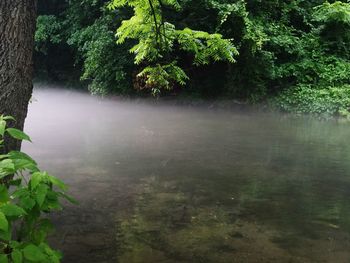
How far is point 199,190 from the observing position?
18.8 ft

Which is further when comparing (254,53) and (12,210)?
(254,53)

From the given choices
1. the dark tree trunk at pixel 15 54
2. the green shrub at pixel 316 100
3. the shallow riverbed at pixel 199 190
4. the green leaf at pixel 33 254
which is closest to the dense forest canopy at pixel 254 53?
the green shrub at pixel 316 100

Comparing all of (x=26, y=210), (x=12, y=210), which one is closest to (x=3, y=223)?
(x=12, y=210)

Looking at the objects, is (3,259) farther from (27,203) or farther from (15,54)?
(15,54)

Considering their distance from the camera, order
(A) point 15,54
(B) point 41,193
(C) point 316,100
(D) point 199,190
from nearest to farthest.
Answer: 1. (B) point 41,193
2. (A) point 15,54
3. (D) point 199,190
4. (C) point 316,100

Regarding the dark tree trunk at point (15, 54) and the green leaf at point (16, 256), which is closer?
the green leaf at point (16, 256)

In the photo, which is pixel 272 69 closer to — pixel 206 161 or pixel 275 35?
pixel 275 35

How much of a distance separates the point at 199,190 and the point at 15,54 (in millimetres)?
3190

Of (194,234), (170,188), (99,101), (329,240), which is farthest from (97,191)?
(99,101)

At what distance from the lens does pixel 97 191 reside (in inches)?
218

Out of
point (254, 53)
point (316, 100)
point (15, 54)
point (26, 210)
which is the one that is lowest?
point (26, 210)

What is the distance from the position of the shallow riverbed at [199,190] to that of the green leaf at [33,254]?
201 centimetres

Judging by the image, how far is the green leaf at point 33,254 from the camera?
1.76 metres

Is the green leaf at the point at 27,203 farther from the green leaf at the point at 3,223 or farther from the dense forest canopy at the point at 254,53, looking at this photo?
the dense forest canopy at the point at 254,53
